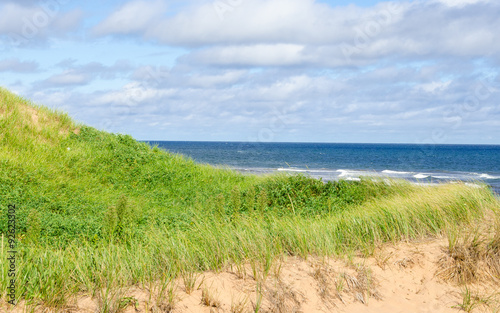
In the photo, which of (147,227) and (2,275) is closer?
(2,275)

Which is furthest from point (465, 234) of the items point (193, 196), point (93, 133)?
point (93, 133)

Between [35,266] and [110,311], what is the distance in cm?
145

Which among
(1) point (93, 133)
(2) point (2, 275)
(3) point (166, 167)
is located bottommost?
(2) point (2, 275)

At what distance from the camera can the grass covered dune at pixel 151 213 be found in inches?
209

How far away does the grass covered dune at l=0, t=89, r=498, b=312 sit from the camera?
5.32m

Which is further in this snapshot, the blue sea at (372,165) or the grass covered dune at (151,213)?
the blue sea at (372,165)

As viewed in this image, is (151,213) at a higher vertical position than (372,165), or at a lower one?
lower

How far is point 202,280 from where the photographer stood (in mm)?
5246

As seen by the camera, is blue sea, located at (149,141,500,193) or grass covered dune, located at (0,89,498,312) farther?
blue sea, located at (149,141,500,193)

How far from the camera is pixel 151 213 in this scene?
34.4 ft

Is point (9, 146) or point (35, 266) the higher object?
point (9, 146)

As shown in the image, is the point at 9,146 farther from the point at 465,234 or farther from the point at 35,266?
the point at 465,234

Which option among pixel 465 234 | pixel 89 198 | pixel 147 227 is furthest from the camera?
pixel 89 198

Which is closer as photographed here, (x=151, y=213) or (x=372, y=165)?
(x=151, y=213)
